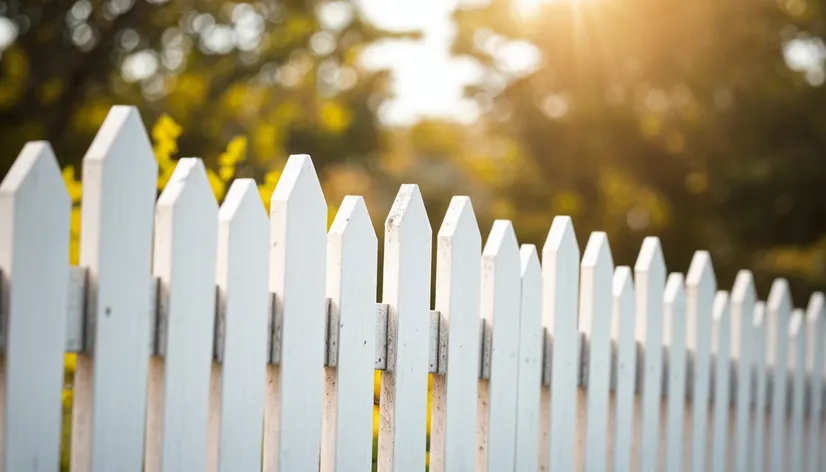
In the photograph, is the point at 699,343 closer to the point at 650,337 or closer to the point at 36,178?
the point at 650,337

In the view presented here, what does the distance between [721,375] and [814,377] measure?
897mm

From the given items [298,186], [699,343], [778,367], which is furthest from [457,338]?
[778,367]

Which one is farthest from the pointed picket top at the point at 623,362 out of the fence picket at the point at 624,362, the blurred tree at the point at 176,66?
the blurred tree at the point at 176,66

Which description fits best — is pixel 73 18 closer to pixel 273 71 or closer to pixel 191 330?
pixel 273 71

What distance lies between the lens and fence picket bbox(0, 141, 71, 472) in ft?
4.92

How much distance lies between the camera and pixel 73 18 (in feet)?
33.5

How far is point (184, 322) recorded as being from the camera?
1706 millimetres

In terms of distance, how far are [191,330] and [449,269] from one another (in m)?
0.74

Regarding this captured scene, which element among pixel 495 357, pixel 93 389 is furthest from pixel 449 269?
pixel 93 389

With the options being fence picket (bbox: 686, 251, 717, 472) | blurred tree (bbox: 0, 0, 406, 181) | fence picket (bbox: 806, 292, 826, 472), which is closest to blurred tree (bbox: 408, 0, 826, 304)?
blurred tree (bbox: 0, 0, 406, 181)

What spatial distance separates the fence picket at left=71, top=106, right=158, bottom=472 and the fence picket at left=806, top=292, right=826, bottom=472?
3309 mm

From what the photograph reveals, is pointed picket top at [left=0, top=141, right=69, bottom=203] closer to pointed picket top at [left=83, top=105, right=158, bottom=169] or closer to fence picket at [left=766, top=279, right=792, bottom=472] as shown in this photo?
pointed picket top at [left=83, top=105, right=158, bottom=169]

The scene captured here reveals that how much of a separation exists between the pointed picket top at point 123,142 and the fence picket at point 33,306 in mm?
96

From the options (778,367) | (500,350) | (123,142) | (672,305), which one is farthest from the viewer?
(778,367)
